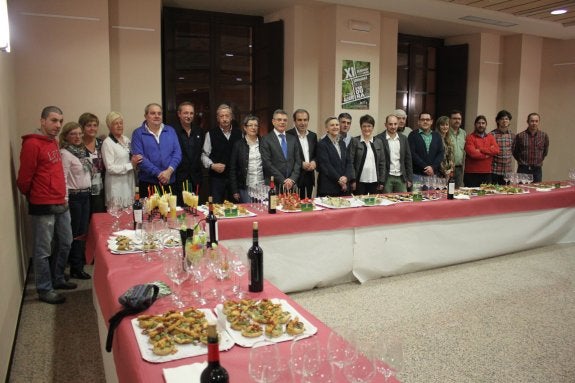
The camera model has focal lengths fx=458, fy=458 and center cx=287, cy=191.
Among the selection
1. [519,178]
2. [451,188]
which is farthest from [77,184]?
[519,178]

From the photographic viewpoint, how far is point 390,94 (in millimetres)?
7234

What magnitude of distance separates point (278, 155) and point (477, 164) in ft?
9.36

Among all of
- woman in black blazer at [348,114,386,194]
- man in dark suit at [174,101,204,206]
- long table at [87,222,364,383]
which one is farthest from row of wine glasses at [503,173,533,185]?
long table at [87,222,364,383]

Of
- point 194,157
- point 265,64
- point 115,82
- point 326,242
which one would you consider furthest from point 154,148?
point 265,64

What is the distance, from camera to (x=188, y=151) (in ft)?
15.6

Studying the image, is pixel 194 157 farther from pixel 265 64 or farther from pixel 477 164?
pixel 477 164

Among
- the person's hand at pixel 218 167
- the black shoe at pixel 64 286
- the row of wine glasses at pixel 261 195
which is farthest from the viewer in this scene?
the person's hand at pixel 218 167

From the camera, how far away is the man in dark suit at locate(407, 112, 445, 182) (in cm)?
542

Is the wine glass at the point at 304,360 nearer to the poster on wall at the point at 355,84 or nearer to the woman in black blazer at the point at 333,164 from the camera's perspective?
the woman in black blazer at the point at 333,164

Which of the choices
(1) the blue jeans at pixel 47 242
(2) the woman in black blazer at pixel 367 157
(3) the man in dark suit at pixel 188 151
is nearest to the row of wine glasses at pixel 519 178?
(2) the woman in black blazer at pixel 367 157

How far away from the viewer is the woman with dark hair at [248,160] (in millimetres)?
4473

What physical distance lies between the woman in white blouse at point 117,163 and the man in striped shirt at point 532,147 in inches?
203

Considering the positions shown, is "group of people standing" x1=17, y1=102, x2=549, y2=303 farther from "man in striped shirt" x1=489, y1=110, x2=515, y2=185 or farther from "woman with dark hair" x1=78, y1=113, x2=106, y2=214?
"man in striped shirt" x1=489, y1=110, x2=515, y2=185

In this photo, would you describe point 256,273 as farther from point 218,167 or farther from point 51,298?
point 218,167
